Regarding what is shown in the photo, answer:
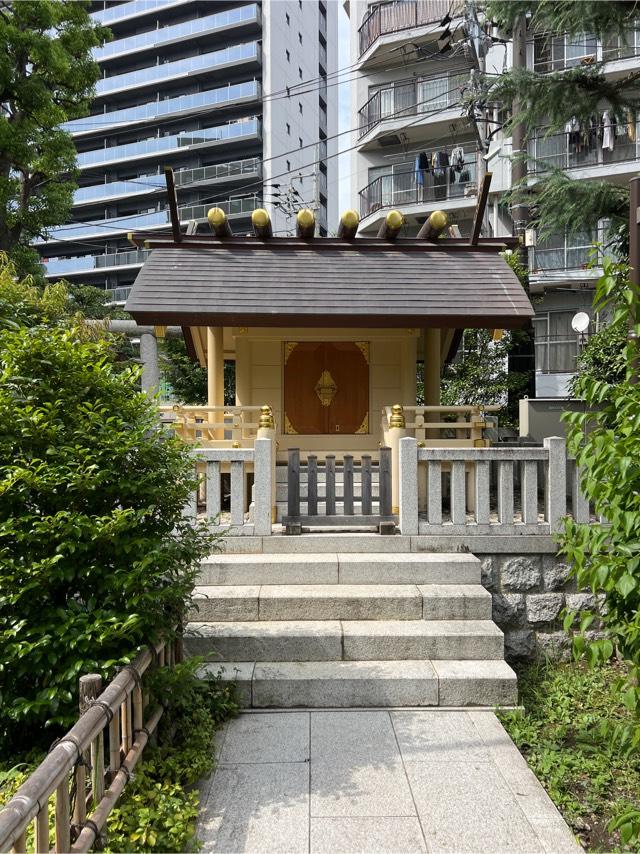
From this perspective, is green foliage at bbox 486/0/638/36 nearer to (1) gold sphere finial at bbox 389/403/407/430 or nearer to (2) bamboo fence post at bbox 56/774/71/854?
(1) gold sphere finial at bbox 389/403/407/430

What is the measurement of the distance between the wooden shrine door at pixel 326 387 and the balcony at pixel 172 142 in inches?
1168

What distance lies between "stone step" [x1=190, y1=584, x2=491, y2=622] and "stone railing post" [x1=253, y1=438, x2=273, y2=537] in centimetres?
92

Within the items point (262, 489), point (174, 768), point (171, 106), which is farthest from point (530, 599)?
point (171, 106)

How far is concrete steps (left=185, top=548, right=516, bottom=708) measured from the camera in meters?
4.30

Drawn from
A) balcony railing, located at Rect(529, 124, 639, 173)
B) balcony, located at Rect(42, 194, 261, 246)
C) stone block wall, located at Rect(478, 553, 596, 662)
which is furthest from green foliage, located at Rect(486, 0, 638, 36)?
balcony, located at Rect(42, 194, 261, 246)

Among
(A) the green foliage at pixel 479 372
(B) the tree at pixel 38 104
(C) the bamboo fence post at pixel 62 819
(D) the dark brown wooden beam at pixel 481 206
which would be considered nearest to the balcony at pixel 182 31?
(B) the tree at pixel 38 104

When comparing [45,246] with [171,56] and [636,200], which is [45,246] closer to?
[171,56]

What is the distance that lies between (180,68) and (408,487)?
3909 cm

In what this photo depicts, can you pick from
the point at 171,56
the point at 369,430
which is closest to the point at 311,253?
the point at 369,430

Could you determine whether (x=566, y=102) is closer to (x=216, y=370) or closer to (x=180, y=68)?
(x=216, y=370)

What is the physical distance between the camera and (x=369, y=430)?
366 inches

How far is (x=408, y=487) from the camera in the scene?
5.88 m

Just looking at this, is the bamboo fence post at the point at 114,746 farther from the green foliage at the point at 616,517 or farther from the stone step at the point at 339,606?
the green foliage at the point at 616,517

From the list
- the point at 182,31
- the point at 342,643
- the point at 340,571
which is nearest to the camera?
the point at 342,643
